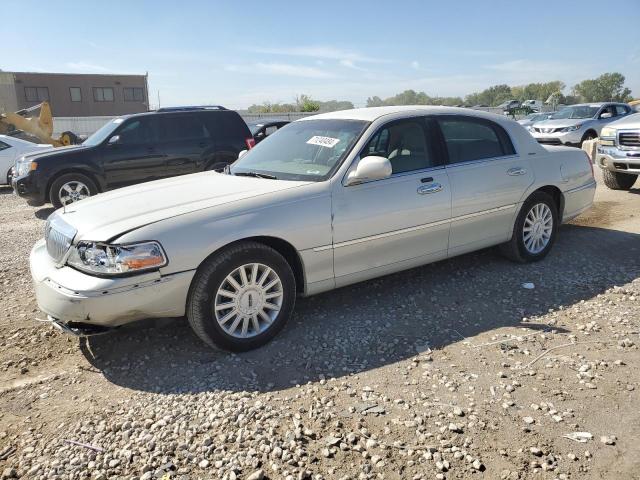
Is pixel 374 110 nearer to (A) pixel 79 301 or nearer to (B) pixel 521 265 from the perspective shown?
(B) pixel 521 265

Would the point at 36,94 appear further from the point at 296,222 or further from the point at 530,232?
the point at 296,222

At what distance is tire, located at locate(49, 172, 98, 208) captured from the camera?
361 inches

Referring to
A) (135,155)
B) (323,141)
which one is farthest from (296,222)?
(135,155)

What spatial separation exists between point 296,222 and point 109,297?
1.35m

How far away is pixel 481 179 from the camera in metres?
4.93

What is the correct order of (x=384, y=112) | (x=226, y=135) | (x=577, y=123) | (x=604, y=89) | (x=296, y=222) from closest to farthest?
1. (x=296, y=222)
2. (x=384, y=112)
3. (x=226, y=135)
4. (x=577, y=123)
5. (x=604, y=89)

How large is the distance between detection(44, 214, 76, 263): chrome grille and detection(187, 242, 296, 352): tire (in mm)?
917

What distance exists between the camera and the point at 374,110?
4879mm

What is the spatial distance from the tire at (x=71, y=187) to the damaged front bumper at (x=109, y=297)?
6217mm

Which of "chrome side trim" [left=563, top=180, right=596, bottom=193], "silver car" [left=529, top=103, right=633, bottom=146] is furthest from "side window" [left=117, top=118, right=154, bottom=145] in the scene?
"silver car" [left=529, top=103, right=633, bottom=146]

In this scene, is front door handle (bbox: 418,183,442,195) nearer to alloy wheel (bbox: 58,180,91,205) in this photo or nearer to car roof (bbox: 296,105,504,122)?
car roof (bbox: 296,105,504,122)

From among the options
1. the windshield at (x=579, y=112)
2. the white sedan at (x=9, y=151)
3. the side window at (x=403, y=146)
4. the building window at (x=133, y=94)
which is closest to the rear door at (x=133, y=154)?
the white sedan at (x=9, y=151)

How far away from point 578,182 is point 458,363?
3.28 m

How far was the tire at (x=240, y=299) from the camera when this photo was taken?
3.58m
